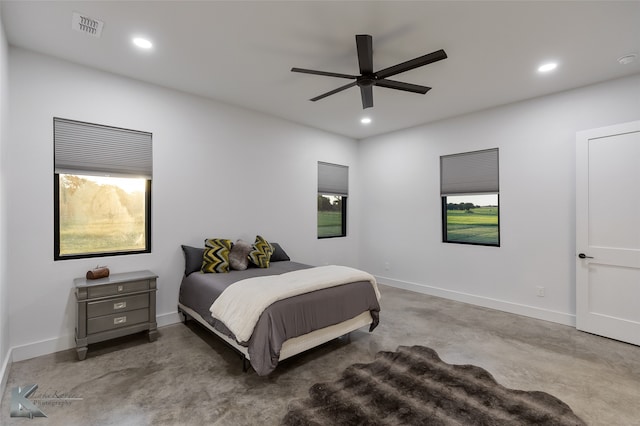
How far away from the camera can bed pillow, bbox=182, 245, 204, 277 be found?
3.69 m

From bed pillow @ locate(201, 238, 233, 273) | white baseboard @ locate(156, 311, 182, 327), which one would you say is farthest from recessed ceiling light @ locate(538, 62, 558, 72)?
white baseboard @ locate(156, 311, 182, 327)

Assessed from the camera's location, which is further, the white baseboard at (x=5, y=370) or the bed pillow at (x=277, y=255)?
the bed pillow at (x=277, y=255)

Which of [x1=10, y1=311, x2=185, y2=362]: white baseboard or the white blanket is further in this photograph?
[x1=10, y1=311, x2=185, y2=362]: white baseboard

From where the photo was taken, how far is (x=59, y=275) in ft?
10.0

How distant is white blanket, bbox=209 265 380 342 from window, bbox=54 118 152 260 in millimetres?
1502

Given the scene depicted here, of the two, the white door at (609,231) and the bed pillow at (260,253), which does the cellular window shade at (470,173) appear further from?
the bed pillow at (260,253)

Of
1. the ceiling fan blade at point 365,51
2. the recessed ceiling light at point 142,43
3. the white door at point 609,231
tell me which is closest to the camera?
the ceiling fan blade at point 365,51

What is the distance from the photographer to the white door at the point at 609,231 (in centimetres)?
326

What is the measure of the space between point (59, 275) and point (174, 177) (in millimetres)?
1542

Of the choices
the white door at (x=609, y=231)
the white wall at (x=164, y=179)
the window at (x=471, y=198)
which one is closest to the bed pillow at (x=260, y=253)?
the white wall at (x=164, y=179)

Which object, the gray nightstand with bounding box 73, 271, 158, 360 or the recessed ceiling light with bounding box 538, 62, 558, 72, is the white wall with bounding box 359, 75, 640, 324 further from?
the gray nightstand with bounding box 73, 271, 158, 360

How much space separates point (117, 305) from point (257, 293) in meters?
1.54

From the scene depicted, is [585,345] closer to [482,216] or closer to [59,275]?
[482,216]

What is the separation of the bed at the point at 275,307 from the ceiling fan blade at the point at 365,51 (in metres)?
2.01
